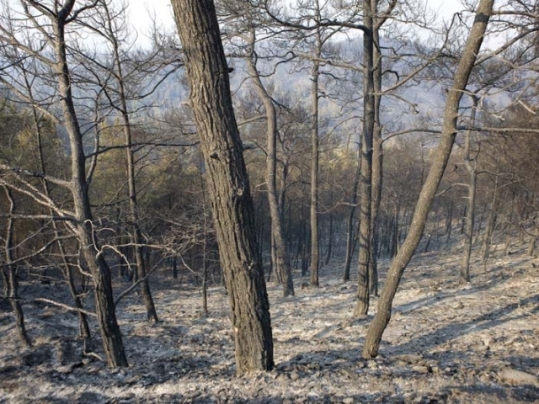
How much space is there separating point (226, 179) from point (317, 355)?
121 inches

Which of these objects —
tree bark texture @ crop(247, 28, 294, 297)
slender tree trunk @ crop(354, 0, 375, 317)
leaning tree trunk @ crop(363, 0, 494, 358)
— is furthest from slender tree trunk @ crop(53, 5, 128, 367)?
tree bark texture @ crop(247, 28, 294, 297)

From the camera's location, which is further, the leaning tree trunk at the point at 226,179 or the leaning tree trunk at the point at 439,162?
the leaning tree trunk at the point at 439,162

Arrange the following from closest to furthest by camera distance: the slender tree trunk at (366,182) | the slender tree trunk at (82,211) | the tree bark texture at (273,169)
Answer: the slender tree trunk at (82,211) → the slender tree trunk at (366,182) → the tree bark texture at (273,169)

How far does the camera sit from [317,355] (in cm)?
551

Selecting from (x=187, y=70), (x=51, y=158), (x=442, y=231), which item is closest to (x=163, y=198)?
(x=51, y=158)

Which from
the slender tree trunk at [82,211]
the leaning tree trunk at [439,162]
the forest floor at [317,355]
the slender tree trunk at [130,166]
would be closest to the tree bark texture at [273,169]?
the forest floor at [317,355]

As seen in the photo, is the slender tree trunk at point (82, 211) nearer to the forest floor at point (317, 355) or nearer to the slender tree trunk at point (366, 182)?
the forest floor at point (317, 355)

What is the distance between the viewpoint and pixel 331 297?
12234 millimetres

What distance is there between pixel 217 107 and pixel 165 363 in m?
4.04

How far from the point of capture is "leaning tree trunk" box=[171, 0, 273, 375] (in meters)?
3.49

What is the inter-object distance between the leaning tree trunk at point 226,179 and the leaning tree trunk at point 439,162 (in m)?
1.92

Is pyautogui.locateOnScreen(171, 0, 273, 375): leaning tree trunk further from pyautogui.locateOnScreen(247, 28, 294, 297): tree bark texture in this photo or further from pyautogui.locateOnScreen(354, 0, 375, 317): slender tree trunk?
pyautogui.locateOnScreen(247, 28, 294, 297): tree bark texture

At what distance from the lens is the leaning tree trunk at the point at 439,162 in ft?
15.2

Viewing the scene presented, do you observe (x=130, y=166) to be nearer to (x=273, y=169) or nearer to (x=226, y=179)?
(x=273, y=169)
